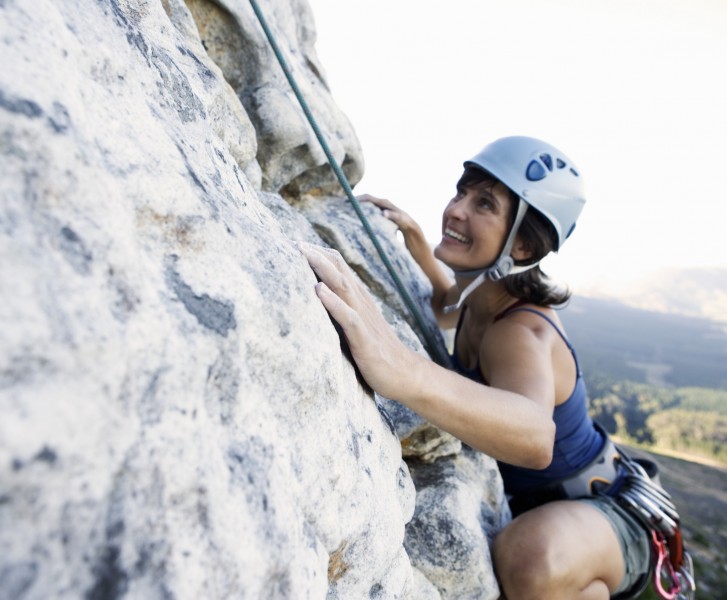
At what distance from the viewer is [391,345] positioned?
257cm

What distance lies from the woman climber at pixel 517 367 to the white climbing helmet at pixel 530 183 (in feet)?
0.05

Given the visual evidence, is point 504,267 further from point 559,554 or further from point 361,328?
point 361,328

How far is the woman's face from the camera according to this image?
466 centimetres

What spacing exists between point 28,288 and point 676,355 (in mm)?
239190

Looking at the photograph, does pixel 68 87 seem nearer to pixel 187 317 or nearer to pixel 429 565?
pixel 187 317

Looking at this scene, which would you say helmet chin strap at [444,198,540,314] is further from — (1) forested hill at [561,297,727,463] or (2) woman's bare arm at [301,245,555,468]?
(1) forested hill at [561,297,727,463]

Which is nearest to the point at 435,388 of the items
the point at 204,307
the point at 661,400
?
the point at 204,307

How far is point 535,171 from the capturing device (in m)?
4.78

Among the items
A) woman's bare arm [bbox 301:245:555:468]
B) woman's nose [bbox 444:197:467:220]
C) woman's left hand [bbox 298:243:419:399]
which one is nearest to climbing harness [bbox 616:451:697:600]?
woman's bare arm [bbox 301:245:555:468]

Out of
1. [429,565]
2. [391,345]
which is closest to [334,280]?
[391,345]

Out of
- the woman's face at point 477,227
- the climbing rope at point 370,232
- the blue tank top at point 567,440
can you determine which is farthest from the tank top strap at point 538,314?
the climbing rope at point 370,232

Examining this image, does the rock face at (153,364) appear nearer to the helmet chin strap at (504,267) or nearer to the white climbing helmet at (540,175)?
the helmet chin strap at (504,267)

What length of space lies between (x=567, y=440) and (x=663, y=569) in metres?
1.65

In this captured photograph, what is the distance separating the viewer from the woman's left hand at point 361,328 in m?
2.34
